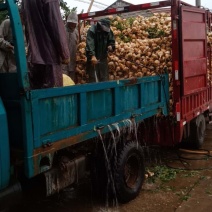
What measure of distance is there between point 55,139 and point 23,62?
75cm

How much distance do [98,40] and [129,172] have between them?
2418 mm

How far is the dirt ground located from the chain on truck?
23cm

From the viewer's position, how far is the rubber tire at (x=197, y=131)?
640 centimetres

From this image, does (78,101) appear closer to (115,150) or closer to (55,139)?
(55,139)

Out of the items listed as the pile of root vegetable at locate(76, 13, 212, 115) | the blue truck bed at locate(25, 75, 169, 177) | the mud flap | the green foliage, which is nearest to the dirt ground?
the green foliage

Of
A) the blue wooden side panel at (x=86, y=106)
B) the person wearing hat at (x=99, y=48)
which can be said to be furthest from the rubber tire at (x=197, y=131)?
the person wearing hat at (x=99, y=48)

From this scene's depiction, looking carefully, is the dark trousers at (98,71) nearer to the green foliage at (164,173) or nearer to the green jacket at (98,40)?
the green jacket at (98,40)

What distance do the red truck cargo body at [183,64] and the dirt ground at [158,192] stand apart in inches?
21.6

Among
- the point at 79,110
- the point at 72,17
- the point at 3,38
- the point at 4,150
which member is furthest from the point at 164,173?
the point at 4,150

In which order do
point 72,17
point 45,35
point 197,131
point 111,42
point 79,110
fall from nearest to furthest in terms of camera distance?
1. point 79,110
2. point 45,35
3. point 72,17
4. point 111,42
5. point 197,131

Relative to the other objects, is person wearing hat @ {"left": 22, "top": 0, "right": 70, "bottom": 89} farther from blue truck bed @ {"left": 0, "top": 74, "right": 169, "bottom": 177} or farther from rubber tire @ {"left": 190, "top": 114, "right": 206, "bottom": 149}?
rubber tire @ {"left": 190, "top": 114, "right": 206, "bottom": 149}

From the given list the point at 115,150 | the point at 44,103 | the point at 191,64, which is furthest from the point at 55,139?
the point at 191,64

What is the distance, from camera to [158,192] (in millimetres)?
4598

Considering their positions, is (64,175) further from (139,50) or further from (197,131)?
(197,131)
